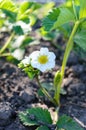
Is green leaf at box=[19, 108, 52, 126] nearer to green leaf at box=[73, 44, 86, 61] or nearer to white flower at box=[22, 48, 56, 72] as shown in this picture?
white flower at box=[22, 48, 56, 72]

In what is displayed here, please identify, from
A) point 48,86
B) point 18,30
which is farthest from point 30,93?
point 18,30

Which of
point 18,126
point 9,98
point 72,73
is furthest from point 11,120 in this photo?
point 72,73

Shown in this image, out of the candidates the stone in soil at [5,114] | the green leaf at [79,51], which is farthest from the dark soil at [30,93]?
the green leaf at [79,51]

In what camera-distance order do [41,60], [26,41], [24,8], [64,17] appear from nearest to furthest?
[64,17] → [41,60] → [24,8] → [26,41]

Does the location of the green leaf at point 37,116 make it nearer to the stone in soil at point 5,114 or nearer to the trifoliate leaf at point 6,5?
the stone in soil at point 5,114

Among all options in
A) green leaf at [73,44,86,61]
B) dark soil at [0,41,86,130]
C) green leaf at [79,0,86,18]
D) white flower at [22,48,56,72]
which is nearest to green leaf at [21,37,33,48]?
dark soil at [0,41,86,130]

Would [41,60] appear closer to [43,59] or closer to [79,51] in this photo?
[43,59]
